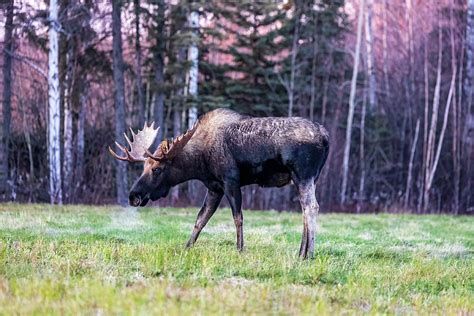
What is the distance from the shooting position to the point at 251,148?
8211mm

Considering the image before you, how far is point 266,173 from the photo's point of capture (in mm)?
8305

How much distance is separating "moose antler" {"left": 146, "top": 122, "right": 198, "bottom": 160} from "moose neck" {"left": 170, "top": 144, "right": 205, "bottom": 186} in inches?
3.6

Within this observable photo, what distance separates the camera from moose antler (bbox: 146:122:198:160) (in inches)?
344

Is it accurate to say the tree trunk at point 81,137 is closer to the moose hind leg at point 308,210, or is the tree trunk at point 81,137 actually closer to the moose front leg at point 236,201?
the moose front leg at point 236,201

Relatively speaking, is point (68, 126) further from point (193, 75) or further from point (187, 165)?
point (187, 165)

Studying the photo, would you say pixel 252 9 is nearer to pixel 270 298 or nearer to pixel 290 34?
pixel 290 34

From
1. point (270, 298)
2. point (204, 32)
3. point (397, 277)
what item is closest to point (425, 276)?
point (397, 277)

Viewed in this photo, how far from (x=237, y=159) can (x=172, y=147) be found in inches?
39.1

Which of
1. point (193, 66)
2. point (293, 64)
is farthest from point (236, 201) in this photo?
point (293, 64)

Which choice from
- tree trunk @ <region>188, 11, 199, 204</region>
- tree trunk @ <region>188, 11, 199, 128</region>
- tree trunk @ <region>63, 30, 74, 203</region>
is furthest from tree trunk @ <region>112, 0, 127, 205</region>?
tree trunk @ <region>188, 11, 199, 128</region>

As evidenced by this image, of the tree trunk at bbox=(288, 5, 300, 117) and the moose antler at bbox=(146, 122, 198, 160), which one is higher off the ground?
the tree trunk at bbox=(288, 5, 300, 117)

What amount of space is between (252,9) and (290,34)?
194cm

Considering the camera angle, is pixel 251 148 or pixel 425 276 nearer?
pixel 425 276

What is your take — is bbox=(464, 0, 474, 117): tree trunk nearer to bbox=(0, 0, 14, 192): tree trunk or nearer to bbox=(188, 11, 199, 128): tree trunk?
bbox=(188, 11, 199, 128): tree trunk
